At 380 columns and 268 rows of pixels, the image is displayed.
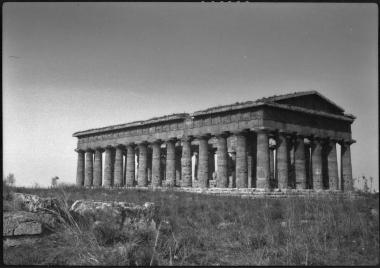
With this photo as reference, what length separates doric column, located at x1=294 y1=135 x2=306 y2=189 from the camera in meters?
28.2

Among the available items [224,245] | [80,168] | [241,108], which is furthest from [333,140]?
[80,168]

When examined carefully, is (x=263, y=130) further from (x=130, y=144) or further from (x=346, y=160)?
(x=130, y=144)

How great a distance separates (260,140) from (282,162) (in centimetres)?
228

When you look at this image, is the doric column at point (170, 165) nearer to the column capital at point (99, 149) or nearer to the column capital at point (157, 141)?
the column capital at point (157, 141)

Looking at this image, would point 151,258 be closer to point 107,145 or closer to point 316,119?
point 316,119

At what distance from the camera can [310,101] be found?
2997 cm

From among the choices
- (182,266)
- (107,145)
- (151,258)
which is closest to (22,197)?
(151,258)

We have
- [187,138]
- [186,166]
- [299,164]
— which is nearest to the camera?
[299,164]

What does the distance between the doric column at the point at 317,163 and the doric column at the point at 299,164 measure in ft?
4.14

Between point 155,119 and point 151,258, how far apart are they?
2932 centimetres

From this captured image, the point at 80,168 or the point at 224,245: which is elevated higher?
the point at 80,168

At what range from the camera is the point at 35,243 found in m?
7.54

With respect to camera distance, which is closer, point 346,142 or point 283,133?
point 283,133

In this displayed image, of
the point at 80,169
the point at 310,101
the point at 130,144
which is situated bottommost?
the point at 80,169
